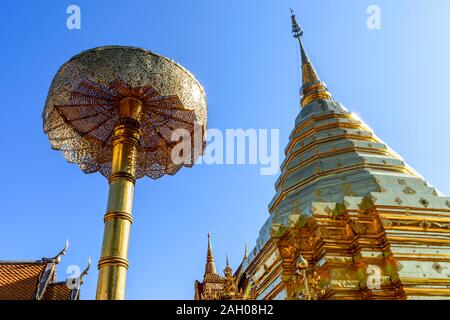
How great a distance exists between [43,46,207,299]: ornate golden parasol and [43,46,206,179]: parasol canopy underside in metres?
0.01

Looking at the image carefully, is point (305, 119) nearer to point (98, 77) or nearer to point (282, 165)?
point (282, 165)

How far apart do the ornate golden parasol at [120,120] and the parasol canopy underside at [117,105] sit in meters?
0.01

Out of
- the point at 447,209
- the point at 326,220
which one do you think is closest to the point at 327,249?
the point at 326,220

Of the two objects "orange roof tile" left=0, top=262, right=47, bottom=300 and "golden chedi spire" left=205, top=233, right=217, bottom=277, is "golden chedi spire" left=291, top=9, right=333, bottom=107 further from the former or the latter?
"golden chedi spire" left=205, top=233, right=217, bottom=277

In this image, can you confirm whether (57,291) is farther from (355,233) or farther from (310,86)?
(310,86)

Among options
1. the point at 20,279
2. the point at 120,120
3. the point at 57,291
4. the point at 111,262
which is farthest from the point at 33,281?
the point at 111,262

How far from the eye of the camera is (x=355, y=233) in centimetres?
1162

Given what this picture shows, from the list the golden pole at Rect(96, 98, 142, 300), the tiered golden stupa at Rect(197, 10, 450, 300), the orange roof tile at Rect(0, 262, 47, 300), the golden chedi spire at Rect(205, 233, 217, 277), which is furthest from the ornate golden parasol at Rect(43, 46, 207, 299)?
the golden chedi spire at Rect(205, 233, 217, 277)

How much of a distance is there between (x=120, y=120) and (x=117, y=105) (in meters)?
0.84

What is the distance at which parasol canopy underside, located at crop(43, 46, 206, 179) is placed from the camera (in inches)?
261

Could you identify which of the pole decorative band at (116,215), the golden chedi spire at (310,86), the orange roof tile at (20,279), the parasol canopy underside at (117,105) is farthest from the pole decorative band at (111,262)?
the golden chedi spire at (310,86)

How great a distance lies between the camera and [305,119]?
17.7 meters

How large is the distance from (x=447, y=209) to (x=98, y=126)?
9587mm

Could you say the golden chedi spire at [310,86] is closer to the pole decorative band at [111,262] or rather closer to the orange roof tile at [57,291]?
the orange roof tile at [57,291]
